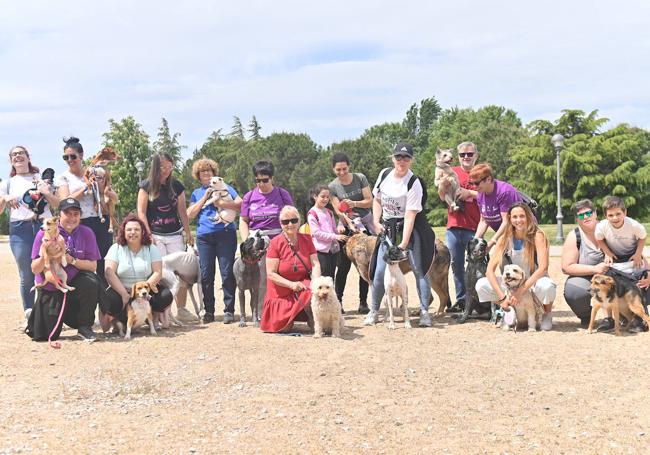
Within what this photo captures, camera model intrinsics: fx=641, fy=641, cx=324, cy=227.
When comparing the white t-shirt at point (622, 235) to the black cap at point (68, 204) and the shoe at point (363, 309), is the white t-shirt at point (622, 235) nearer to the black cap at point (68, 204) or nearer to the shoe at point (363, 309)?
the shoe at point (363, 309)

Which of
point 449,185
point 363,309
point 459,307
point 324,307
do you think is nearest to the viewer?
point 324,307

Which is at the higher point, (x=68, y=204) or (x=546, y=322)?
(x=68, y=204)

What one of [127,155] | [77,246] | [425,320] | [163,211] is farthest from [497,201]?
[127,155]

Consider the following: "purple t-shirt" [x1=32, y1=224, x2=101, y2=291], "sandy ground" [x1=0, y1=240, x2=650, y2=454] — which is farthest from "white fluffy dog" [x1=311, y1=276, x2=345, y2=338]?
"purple t-shirt" [x1=32, y1=224, x2=101, y2=291]

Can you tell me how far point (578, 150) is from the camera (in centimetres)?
4022

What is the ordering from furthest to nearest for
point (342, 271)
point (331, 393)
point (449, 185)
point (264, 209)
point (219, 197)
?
point (342, 271) → point (449, 185) → point (219, 197) → point (264, 209) → point (331, 393)

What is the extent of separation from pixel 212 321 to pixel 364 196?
257 cm

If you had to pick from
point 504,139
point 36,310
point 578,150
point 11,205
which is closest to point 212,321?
point 36,310

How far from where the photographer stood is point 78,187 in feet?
25.1

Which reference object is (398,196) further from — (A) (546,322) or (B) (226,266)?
(B) (226,266)

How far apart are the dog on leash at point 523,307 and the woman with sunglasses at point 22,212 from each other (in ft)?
17.2

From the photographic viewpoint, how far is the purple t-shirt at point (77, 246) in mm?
7035

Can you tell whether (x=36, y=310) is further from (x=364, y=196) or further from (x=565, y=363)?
(x=565, y=363)

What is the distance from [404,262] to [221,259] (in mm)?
2340
